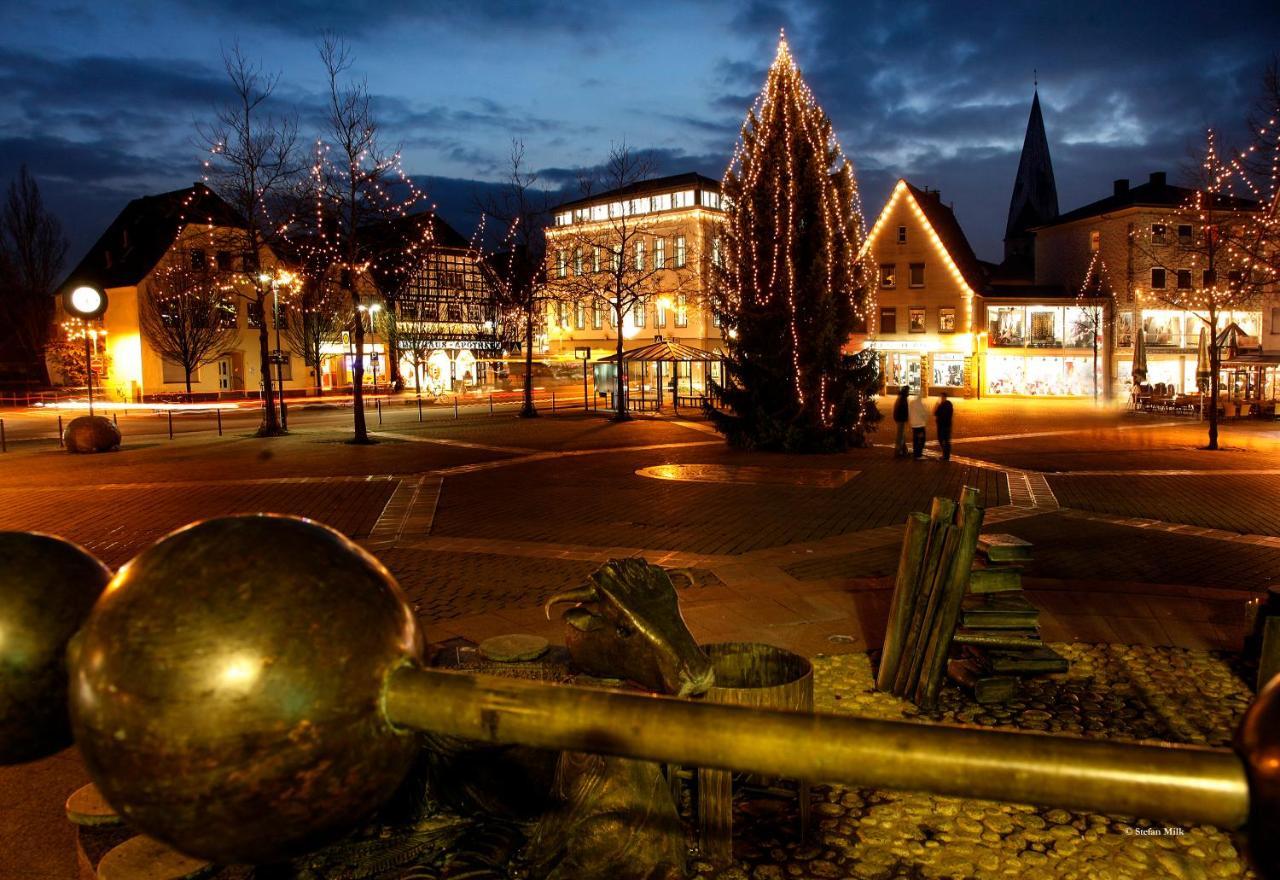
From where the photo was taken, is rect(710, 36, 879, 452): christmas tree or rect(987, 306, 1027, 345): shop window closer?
rect(710, 36, 879, 452): christmas tree

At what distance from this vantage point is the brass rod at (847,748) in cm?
84

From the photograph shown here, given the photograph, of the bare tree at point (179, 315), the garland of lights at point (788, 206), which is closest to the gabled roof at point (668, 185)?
the bare tree at point (179, 315)

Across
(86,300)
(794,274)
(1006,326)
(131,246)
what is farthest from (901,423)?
(131,246)

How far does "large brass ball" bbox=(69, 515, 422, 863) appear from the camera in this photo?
0.97m

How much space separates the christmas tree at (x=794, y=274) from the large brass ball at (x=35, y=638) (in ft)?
69.6

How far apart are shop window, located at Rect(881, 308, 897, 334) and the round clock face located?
52.6m

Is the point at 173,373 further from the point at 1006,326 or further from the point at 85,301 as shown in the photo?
the point at 85,301

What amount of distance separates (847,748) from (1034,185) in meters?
96.4

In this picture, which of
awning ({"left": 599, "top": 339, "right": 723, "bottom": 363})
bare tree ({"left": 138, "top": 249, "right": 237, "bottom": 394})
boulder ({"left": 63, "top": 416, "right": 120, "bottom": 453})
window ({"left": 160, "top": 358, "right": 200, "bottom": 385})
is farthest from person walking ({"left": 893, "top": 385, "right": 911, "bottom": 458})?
window ({"left": 160, "top": 358, "right": 200, "bottom": 385})

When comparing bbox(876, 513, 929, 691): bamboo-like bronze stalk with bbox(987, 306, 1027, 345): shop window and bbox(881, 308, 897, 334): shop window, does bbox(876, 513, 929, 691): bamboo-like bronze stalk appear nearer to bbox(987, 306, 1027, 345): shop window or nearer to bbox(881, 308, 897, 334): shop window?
bbox(881, 308, 897, 334): shop window

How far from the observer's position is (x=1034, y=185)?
85.8 meters

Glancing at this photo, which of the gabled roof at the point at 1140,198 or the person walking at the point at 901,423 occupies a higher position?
the gabled roof at the point at 1140,198

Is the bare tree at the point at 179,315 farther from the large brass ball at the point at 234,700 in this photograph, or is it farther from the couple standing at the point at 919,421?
the large brass ball at the point at 234,700

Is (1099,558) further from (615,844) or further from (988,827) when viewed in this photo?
(615,844)
